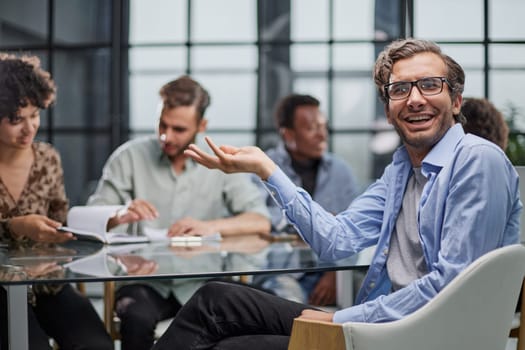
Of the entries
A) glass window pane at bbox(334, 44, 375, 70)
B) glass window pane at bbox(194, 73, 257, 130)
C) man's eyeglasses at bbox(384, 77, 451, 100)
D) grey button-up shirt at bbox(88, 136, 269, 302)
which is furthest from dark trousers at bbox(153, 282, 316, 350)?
glass window pane at bbox(334, 44, 375, 70)

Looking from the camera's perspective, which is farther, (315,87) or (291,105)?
(315,87)

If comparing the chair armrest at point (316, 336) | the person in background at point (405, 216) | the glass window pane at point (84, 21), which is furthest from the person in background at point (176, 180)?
the glass window pane at point (84, 21)

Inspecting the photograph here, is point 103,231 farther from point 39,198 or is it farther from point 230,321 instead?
point 230,321

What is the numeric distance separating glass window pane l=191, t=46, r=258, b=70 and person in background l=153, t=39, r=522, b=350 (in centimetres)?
322

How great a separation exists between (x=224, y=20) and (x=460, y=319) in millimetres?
3990

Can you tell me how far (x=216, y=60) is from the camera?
5543 mm

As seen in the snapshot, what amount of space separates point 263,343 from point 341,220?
0.43 meters

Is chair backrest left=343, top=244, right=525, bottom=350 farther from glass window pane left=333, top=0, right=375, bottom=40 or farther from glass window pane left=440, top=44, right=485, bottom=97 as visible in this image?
glass window pane left=333, top=0, right=375, bottom=40

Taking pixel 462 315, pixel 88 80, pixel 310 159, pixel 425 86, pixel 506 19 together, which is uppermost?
pixel 506 19

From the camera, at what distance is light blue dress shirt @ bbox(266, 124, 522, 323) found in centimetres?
191

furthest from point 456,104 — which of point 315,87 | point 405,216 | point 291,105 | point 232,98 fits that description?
point 232,98

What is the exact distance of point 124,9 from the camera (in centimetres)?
553

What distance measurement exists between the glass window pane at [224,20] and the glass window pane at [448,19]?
1.05 metres

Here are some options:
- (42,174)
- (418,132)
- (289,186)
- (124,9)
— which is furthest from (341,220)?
(124,9)
